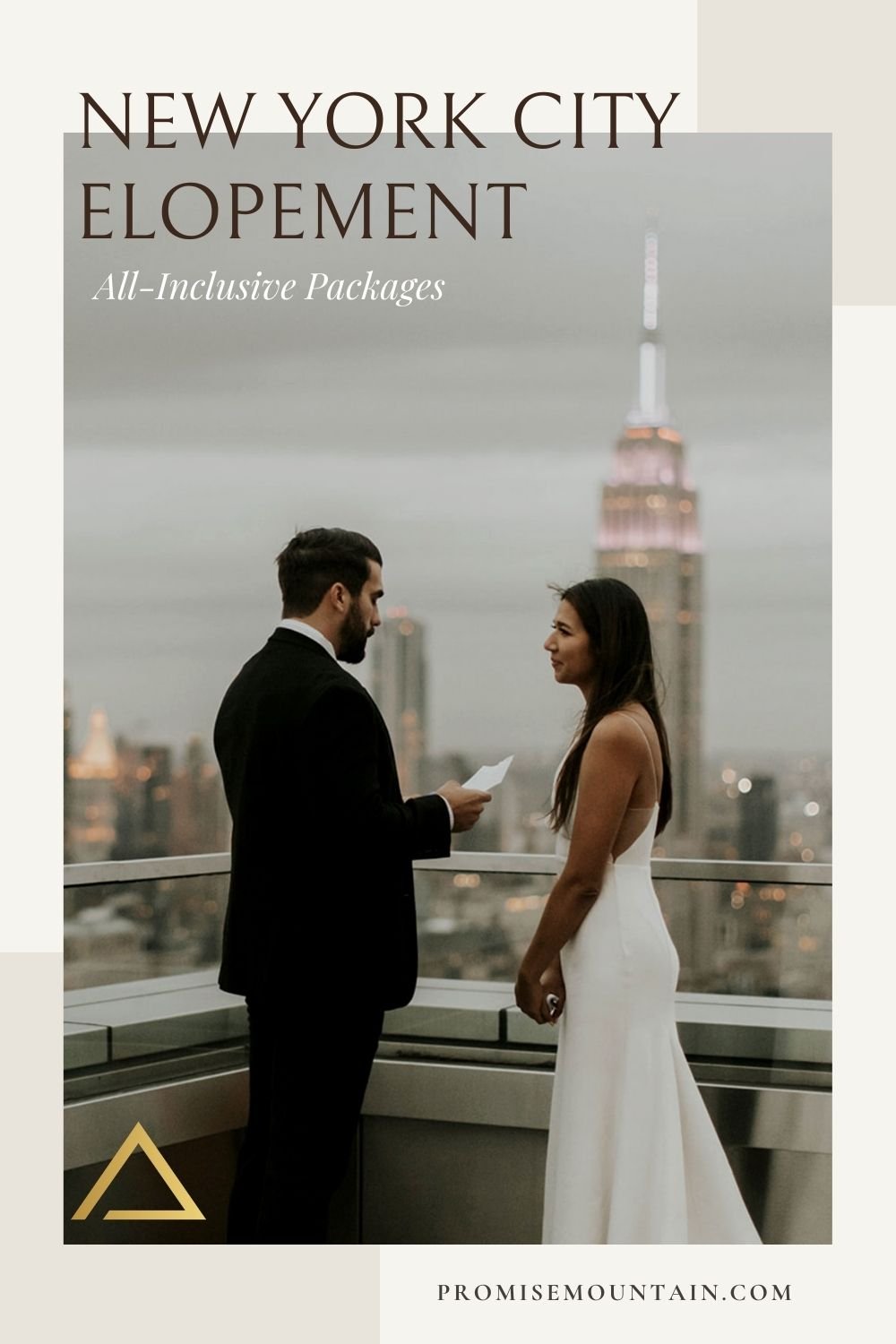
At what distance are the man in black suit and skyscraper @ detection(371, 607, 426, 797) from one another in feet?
1.26

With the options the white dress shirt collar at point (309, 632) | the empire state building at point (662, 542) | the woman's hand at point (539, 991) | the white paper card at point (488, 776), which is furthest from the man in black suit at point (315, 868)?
the empire state building at point (662, 542)

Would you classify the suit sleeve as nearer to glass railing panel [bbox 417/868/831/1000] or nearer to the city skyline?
the city skyline

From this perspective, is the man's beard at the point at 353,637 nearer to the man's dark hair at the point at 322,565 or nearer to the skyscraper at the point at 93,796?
the man's dark hair at the point at 322,565

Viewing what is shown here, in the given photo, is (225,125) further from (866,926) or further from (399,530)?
(866,926)

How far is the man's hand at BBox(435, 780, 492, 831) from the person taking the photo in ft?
11.6

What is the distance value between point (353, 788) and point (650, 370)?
1.72 meters

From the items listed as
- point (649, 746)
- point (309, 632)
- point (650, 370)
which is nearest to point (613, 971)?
point (649, 746)

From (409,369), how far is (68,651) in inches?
47.6

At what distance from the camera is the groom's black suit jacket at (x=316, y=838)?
3395 millimetres

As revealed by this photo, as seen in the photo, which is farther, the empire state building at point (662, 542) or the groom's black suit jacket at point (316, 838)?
the empire state building at point (662, 542)

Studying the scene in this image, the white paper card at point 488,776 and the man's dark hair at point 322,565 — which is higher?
the man's dark hair at point 322,565

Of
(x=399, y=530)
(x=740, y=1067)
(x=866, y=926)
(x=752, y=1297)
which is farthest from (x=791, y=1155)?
(x=399, y=530)

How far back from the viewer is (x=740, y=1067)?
3969mm

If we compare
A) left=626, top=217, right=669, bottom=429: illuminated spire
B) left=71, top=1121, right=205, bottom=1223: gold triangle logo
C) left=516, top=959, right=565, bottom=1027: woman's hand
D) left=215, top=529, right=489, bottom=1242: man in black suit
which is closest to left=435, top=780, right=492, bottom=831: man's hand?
left=215, top=529, right=489, bottom=1242: man in black suit
